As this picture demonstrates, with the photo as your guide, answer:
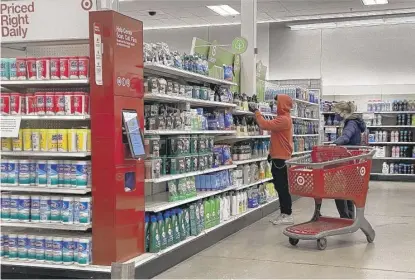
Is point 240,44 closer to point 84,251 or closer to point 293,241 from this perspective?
point 293,241

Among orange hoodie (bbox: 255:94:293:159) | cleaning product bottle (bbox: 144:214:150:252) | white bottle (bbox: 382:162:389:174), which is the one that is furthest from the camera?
white bottle (bbox: 382:162:389:174)

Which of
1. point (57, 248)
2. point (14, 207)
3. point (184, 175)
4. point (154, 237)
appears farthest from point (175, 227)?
point (14, 207)

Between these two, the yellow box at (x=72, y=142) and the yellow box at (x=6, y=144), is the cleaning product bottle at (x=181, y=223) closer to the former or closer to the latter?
the yellow box at (x=72, y=142)

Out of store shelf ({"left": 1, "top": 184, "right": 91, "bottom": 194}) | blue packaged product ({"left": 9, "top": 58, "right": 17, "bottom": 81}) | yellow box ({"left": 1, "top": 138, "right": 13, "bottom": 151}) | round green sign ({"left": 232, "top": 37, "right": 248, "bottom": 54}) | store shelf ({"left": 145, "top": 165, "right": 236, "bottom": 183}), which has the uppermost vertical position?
round green sign ({"left": 232, "top": 37, "right": 248, "bottom": 54})

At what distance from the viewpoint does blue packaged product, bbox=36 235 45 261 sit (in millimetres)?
4477

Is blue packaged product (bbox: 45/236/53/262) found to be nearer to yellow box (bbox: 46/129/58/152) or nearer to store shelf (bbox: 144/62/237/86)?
yellow box (bbox: 46/129/58/152)

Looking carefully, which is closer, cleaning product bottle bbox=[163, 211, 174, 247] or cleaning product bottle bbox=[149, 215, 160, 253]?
cleaning product bottle bbox=[149, 215, 160, 253]

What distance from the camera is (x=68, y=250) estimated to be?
4395 millimetres

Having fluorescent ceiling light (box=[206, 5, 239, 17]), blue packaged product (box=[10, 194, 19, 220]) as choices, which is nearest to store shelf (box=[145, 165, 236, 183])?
blue packaged product (box=[10, 194, 19, 220])

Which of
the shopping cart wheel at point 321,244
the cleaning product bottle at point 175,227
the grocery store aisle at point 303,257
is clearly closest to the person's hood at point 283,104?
the grocery store aisle at point 303,257

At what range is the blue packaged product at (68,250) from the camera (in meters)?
4.38

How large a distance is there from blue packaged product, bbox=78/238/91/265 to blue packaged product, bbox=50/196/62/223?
0.92ft

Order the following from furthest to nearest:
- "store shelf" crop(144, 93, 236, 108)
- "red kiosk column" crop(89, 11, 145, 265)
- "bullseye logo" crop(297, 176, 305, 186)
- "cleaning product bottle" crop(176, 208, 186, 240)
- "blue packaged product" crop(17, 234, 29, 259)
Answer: "bullseye logo" crop(297, 176, 305, 186) → "cleaning product bottle" crop(176, 208, 186, 240) → "store shelf" crop(144, 93, 236, 108) → "blue packaged product" crop(17, 234, 29, 259) → "red kiosk column" crop(89, 11, 145, 265)

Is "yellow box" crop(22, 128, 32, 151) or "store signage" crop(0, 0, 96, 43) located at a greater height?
"store signage" crop(0, 0, 96, 43)
